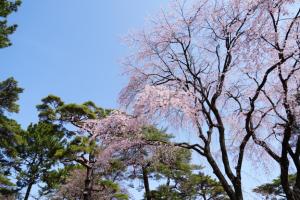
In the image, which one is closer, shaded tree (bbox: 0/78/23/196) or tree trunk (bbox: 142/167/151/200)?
shaded tree (bbox: 0/78/23/196)

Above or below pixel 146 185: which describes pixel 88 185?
below

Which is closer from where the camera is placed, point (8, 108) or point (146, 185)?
point (8, 108)

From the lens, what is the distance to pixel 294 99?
22.5ft

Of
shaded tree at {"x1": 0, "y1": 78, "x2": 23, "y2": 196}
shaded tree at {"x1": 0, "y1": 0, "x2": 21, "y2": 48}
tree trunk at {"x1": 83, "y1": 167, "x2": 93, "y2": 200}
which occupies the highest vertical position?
shaded tree at {"x1": 0, "y1": 0, "x2": 21, "y2": 48}

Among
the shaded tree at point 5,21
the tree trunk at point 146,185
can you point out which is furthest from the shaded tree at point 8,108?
the tree trunk at point 146,185

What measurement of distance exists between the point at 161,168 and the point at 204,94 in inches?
459

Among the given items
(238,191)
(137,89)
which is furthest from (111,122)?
(238,191)

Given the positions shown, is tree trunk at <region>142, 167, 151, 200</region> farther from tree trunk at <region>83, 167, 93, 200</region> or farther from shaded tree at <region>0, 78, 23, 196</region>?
shaded tree at <region>0, 78, 23, 196</region>

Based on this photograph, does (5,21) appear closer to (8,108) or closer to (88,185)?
(8,108)

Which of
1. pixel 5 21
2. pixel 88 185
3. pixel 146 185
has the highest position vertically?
pixel 5 21

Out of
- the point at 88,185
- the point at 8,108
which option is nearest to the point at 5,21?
the point at 8,108

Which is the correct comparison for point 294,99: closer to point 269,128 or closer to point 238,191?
point 269,128

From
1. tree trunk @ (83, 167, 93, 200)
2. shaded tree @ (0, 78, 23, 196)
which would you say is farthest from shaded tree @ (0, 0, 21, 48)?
tree trunk @ (83, 167, 93, 200)

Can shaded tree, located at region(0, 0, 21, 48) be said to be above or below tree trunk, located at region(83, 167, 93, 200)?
above
